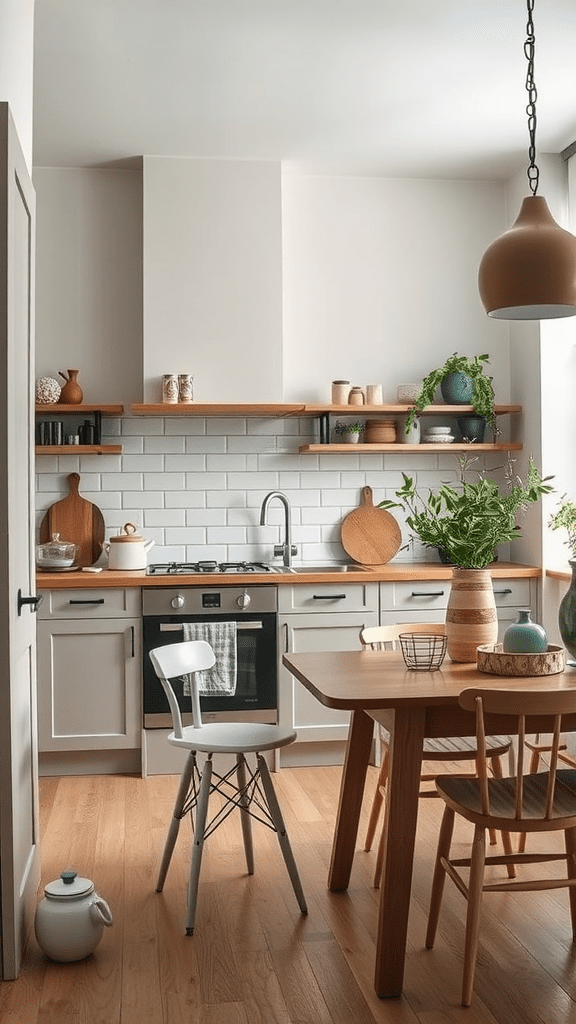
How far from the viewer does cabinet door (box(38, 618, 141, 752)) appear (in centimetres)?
478

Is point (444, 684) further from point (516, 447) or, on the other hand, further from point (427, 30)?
point (516, 447)

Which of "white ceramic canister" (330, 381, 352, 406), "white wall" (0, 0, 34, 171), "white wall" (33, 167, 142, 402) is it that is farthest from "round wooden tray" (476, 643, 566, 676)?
"white wall" (33, 167, 142, 402)

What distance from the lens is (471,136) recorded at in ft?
16.5

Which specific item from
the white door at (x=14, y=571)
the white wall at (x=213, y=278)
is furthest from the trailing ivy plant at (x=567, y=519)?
the white door at (x=14, y=571)

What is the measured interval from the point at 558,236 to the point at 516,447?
2.81 m

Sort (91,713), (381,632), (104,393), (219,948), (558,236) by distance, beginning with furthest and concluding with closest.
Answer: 1. (104,393)
2. (91,713)
3. (381,632)
4. (219,948)
5. (558,236)

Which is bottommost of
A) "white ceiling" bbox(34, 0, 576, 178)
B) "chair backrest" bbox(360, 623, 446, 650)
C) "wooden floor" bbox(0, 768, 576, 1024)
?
"wooden floor" bbox(0, 768, 576, 1024)

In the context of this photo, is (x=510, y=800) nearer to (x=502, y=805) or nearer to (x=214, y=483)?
(x=502, y=805)

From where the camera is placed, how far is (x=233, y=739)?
3277 millimetres

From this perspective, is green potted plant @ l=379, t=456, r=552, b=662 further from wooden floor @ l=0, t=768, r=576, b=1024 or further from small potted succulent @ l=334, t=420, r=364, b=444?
small potted succulent @ l=334, t=420, r=364, b=444

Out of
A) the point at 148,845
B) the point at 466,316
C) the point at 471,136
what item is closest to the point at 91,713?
the point at 148,845

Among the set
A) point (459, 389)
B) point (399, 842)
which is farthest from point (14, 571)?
point (459, 389)

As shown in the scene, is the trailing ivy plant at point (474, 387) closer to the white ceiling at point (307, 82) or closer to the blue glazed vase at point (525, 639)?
the white ceiling at point (307, 82)

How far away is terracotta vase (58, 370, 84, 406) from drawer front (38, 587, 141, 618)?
1.02 m
